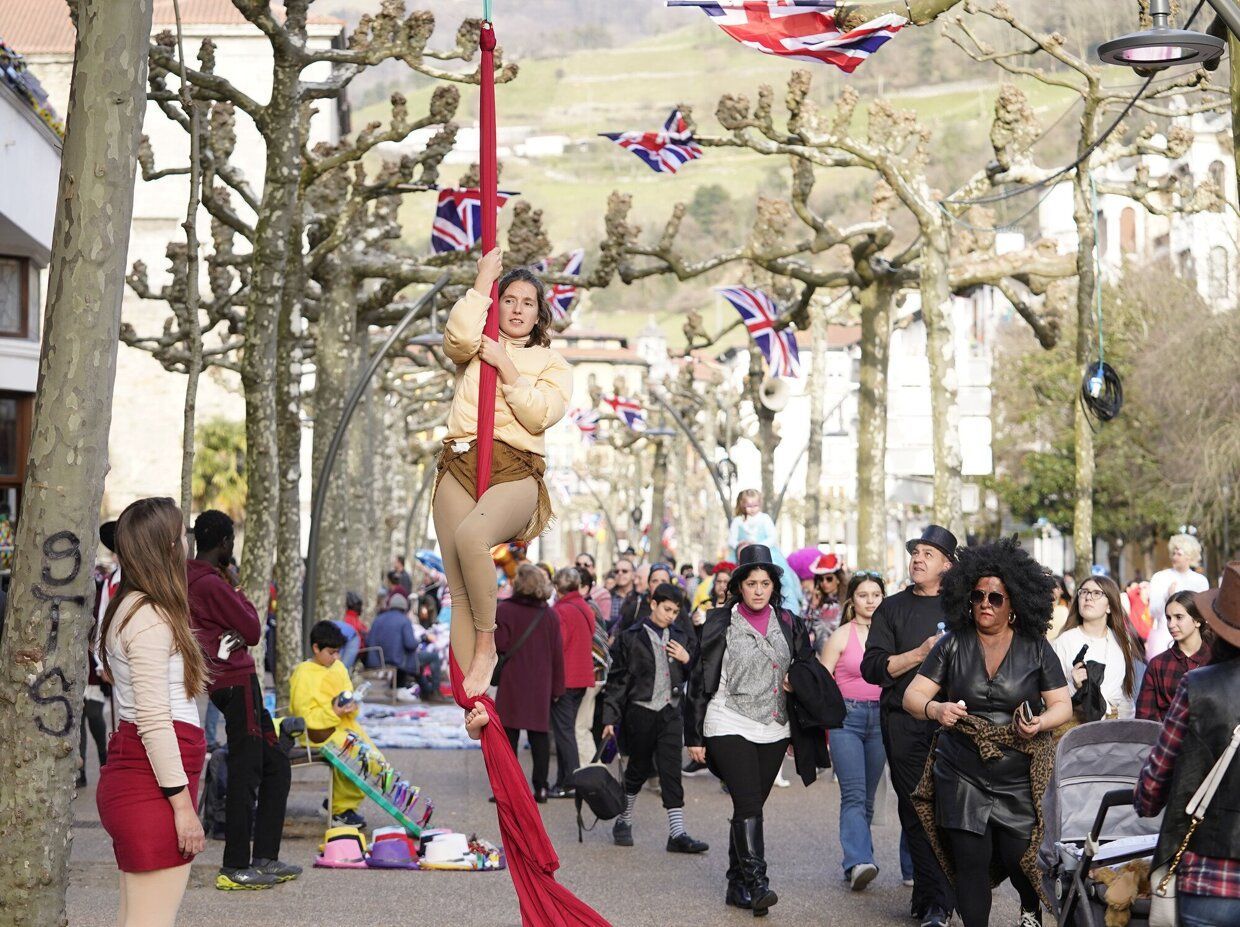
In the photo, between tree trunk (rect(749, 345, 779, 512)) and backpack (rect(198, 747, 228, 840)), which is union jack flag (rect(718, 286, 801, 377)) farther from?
backpack (rect(198, 747, 228, 840))

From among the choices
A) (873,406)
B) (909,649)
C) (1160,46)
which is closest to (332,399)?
(873,406)

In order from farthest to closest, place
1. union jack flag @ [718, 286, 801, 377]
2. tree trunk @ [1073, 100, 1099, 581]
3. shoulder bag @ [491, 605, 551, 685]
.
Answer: union jack flag @ [718, 286, 801, 377] < tree trunk @ [1073, 100, 1099, 581] < shoulder bag @ [491, 605, 551, 685]

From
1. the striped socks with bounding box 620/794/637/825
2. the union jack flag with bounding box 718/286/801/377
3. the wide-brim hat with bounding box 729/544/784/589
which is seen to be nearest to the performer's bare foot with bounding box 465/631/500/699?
the wide-brim hat with bounding box 729/544/784/589

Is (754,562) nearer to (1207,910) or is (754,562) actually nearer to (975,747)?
(975,747)

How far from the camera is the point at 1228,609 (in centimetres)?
625

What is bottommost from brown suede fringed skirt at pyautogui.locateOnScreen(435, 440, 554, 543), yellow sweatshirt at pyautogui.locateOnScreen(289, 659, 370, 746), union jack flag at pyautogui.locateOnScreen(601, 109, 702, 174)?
yellow sweatshirt at pyautogui.locateOnScreen(289, 659, 370, 746)

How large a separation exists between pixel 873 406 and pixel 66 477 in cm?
2160

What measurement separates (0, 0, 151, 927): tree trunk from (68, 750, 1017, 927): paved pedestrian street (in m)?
2.87

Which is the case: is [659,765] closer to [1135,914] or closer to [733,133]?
[1135,914]

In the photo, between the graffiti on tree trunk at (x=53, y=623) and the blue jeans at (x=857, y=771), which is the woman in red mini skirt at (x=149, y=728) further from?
the blue jeans at (x=857, y=771)

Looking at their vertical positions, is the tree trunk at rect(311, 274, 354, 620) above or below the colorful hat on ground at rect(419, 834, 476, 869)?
above

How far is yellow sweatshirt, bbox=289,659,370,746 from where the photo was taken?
13.8 metres

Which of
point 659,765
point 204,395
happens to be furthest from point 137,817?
point 204,395

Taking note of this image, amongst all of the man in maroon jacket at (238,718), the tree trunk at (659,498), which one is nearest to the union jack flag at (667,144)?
the man in maroon jacket at (238,718)
